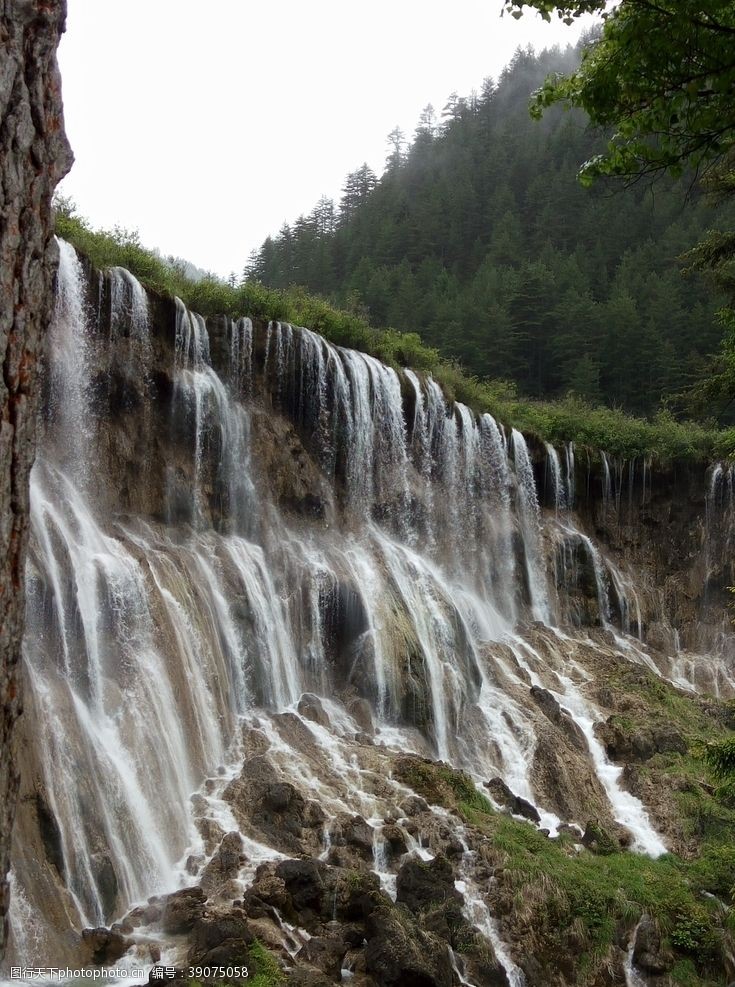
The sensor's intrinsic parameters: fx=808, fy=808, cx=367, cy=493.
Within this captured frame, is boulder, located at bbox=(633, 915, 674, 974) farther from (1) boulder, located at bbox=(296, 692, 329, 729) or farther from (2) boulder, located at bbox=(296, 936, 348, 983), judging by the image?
(1) boulder, located at bbox=(296, 692, 329, 729)

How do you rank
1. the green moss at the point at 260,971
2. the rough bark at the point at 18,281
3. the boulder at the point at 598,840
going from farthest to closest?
the boulder at the point at 598,840
the green moss at the point at 260,971
the rough bark at the point at 18,281

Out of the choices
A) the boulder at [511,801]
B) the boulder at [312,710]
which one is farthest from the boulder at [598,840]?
the boulder at [312,710]

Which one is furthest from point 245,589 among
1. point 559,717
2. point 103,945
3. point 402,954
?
point 402,954

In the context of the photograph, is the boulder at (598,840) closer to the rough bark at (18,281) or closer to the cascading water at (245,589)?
the cascading water at (245,589)

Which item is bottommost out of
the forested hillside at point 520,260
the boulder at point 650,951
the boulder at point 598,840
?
the boulder at point 650,951

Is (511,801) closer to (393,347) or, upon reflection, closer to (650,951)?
(650,951)

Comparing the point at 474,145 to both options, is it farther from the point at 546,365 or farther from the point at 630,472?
the point at 630,472

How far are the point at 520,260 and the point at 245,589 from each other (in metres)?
40.4

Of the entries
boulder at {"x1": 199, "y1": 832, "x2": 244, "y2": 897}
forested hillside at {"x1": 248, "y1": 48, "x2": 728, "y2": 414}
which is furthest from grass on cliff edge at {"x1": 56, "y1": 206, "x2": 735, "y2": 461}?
boulder at {"x1": 199, "y1": 832, "x2": 244, "y2": 897}

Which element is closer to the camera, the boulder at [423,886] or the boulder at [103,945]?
the boulder at [103,945]

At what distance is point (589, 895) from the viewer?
1182 cm

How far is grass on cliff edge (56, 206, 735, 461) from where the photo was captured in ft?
61.0

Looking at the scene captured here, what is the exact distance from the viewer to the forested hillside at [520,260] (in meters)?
41.9

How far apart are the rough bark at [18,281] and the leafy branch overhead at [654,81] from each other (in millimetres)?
3478
